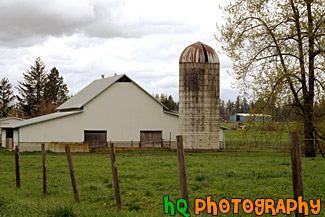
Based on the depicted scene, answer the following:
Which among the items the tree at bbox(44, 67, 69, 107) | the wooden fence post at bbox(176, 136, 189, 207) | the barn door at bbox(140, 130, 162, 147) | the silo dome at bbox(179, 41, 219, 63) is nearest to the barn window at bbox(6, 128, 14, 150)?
the barn door at bbox(140, 130, 162, 147)

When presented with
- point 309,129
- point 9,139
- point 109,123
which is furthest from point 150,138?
point 309,129

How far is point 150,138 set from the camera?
138 ft

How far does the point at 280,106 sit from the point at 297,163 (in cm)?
1773

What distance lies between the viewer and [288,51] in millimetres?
24625

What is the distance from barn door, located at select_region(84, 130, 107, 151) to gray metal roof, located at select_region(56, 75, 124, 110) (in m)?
2.56

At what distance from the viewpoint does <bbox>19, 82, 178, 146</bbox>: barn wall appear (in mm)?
38156

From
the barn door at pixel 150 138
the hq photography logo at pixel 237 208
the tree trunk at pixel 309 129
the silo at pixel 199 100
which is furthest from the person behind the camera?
the barn door at pixel 150 138

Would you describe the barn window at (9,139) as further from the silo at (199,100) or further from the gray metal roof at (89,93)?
the silo at (199,100)

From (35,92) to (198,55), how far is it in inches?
2021

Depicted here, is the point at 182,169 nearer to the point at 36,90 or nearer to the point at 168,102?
the point at 36,90

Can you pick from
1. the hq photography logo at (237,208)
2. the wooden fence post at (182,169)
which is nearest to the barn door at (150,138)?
the hq photography logo at (237,208)

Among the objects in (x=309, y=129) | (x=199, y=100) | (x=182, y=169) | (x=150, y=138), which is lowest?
(x=182, y=169)

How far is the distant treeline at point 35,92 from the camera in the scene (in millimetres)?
81000

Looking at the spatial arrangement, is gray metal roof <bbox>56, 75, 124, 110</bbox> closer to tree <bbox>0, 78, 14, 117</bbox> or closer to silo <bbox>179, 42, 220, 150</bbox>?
silo <bbox>179, 42, 220, 150</bbox>
